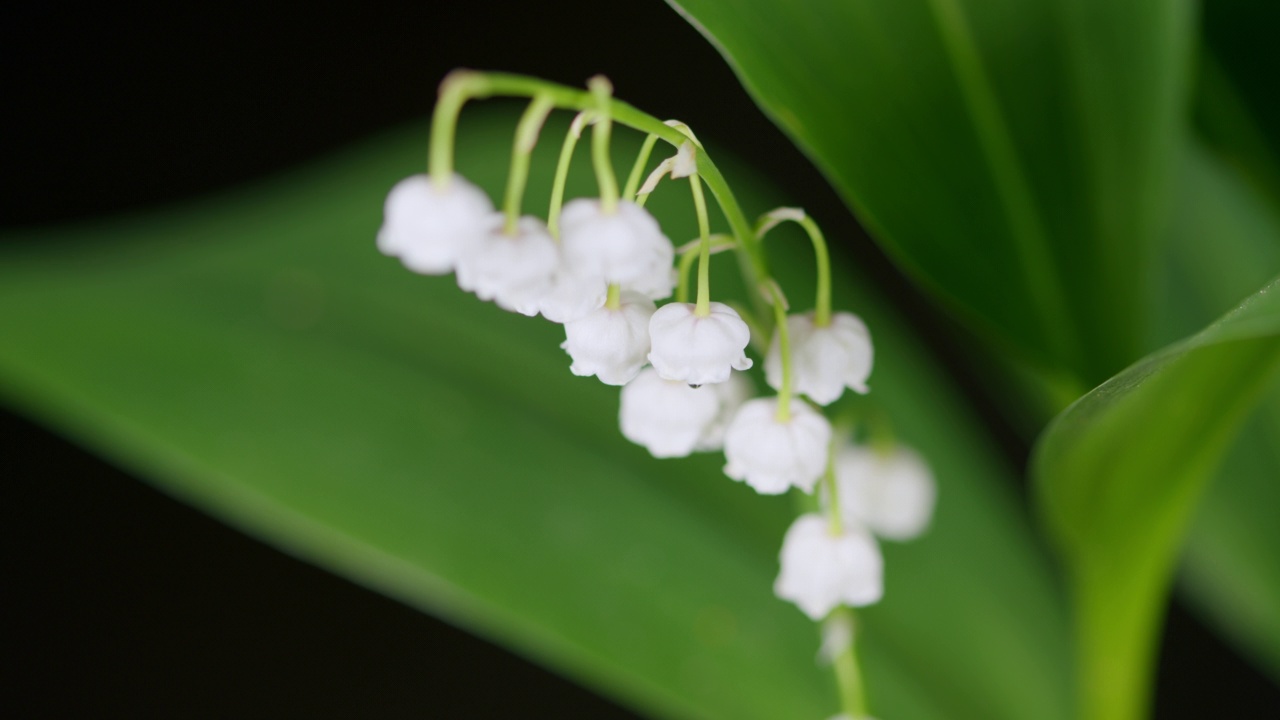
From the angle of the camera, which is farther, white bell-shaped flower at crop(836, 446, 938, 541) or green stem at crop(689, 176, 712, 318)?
white bell-shaped flower at crop(836, 446, 938, 541)

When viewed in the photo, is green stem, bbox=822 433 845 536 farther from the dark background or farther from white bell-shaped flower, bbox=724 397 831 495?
the dark background

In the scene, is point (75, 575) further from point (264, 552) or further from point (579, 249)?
point (579, 249)

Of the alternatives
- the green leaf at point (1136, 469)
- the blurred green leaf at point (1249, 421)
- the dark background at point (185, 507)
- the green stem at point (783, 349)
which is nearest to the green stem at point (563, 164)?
the green stem at point (783, 349)

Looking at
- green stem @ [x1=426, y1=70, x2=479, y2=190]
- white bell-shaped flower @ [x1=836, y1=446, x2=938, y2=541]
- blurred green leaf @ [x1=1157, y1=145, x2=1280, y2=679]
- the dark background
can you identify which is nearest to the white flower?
green stem @ [x1=426, y1=70, x2=479, y2=190]

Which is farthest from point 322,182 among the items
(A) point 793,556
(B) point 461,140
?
(A) point 793,556

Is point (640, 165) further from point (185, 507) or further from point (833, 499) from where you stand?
point (185, 507)

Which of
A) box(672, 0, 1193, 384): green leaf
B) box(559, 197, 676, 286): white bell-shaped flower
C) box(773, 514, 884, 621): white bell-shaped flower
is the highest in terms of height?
box(672, 0, 1193, 384): green leaf

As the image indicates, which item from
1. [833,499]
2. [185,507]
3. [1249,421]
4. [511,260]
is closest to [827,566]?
[833,499]

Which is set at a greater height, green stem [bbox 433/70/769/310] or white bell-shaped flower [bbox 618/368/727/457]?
green stem [bbox 433/70/769/310]

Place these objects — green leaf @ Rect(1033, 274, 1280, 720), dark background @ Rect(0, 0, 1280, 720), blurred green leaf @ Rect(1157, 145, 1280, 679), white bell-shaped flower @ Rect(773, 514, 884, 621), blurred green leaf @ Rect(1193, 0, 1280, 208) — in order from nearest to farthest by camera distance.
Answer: green leaf @ Rect(1033, 274, 1280, 720)
white bell-shaped flower @ Rect(773, 514, 884, 621)
blurred green leaf @ Rect(1193, 0, 1280, 208)
blurred green leaf @ Rect(1157, 145, 1280, 679)
dark background @ Rect(0, 0, 1280, 720)
